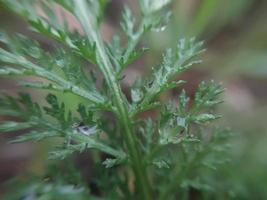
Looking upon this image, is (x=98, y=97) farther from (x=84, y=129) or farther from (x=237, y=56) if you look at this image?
(x=237, y=56)

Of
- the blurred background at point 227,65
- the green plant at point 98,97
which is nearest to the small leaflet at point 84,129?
the green plant at point 98,97

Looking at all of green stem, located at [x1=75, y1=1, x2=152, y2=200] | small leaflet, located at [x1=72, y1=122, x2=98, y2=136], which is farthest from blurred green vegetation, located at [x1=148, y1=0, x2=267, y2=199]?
small leaflet, located at [x1=72, y1=122, x2=98, y2=136]

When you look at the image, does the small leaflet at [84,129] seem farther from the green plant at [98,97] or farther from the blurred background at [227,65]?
the blurred background at [227,65]

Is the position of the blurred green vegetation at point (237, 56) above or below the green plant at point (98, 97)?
above

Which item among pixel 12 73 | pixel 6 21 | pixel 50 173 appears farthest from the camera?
pixel 6 21

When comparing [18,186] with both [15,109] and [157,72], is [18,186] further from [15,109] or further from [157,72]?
[157,72]

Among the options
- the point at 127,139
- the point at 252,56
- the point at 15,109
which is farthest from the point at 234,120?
the point at 15,109

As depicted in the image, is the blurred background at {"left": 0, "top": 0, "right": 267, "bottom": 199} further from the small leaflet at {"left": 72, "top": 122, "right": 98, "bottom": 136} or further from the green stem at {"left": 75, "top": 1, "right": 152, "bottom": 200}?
the small leaflet at {"left": 72, "top": 122, "right": 98, "bottom": 136}
